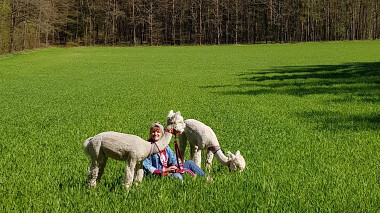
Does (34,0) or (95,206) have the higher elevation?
(34,0)

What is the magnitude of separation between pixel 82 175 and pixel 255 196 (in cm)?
267

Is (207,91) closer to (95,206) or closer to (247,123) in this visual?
(247,123)

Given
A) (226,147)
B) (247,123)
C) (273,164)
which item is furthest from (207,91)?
(273,164)

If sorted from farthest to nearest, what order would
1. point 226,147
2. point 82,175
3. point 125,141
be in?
point 226,147 → point 82,175 → point 125,141

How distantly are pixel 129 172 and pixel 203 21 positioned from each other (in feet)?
317

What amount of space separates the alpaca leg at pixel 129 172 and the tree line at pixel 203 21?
272 ft

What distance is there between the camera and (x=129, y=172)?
4.41 m

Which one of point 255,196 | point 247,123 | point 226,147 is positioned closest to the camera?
point 255,196

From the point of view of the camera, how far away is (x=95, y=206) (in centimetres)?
460

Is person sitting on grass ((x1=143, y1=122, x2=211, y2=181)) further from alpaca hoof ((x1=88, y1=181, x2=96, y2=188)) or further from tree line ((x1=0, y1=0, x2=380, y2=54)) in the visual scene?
tree line ((x1=0, y1=0, x2=380, y2=54))

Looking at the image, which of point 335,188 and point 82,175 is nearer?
point 335,188

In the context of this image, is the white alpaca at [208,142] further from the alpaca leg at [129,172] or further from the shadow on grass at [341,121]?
the shadow on grass at [341,121]

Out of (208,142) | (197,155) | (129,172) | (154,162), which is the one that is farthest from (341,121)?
(129,172)

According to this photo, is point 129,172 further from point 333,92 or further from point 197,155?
point 333,92
